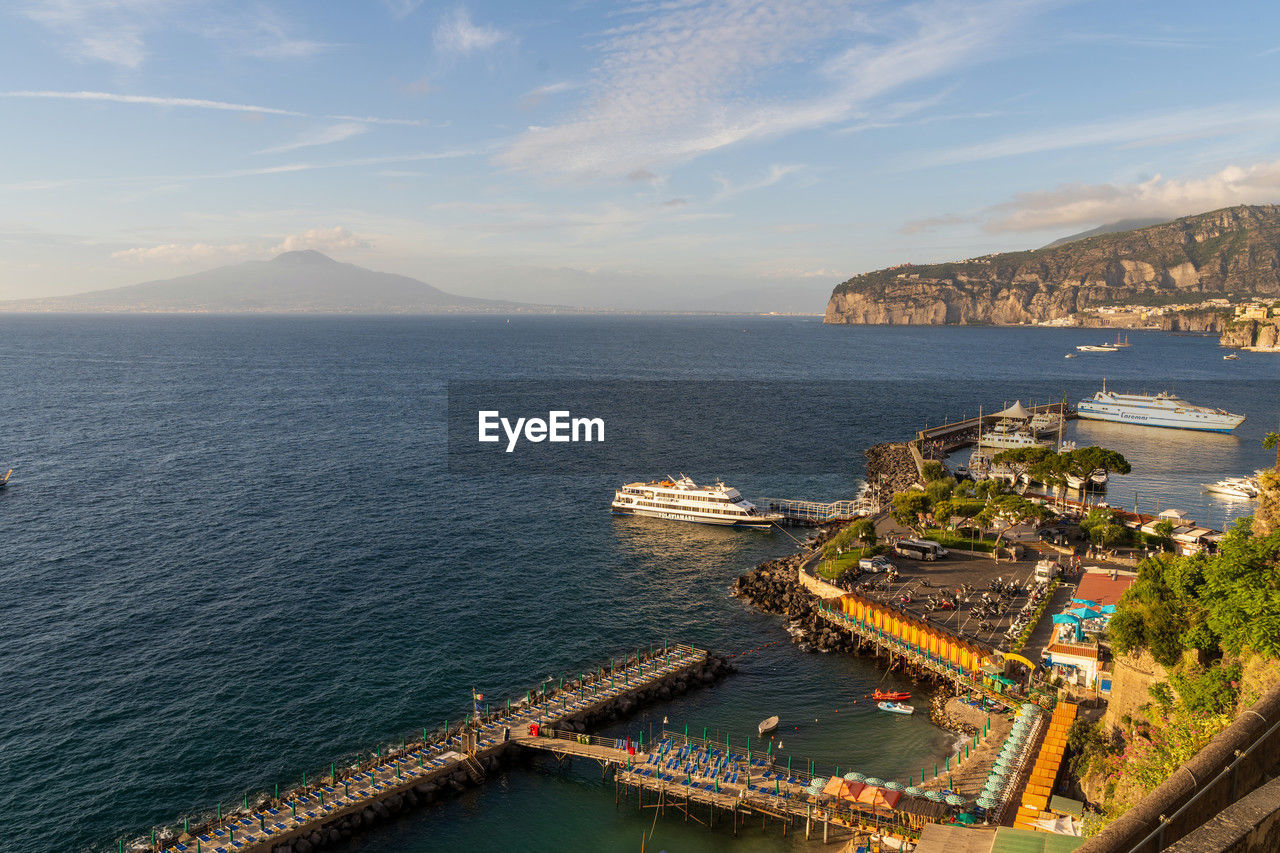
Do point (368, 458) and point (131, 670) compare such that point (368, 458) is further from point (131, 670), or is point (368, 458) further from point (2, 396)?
point (2, 396)

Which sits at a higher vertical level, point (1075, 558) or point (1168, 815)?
point (1168, 815)

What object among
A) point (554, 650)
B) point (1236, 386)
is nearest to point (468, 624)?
point (554, 650)

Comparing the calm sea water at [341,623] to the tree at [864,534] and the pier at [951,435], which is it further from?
the pier at [951,435]

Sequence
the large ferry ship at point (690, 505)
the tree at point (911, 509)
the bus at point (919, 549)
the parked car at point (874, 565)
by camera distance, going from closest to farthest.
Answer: the parked car at point (874, 565)
the bus at point (919, 549)
the tree at point (911, 509)
the large ferry ship at point (690, 505)

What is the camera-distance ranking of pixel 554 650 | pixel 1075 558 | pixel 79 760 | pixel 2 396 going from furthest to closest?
pixel 2 396, pixel 1075 558, pixel 554 650, pixel 79 760

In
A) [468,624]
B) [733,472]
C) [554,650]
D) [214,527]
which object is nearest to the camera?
[554,650]

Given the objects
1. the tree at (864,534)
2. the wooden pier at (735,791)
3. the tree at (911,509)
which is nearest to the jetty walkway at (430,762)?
the wooden pier at (735,791)
